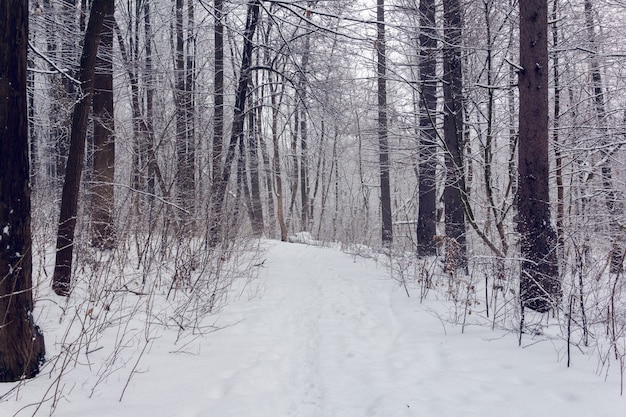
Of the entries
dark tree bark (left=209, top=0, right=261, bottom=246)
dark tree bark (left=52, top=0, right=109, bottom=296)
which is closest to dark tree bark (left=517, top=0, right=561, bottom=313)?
dark tree bark (left=209, top=0, right=261, bottom=246)

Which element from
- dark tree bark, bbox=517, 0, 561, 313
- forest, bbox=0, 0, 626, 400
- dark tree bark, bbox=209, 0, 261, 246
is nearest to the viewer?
forest, bbox=0, 0, 626, 400

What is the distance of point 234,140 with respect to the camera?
10.2m

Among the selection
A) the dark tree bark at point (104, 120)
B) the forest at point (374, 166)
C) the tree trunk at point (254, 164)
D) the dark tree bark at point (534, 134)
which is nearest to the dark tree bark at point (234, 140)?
the forest at point (374, 166)

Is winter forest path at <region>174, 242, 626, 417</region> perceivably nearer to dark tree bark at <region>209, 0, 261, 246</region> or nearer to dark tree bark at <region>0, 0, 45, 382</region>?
dark tree bark at <region>0, 0, 45, 382</region>

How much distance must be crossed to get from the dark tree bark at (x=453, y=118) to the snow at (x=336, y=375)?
3.08 metres

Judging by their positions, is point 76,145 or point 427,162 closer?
point 76,145

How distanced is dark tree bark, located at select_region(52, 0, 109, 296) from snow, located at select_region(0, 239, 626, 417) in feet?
3.89

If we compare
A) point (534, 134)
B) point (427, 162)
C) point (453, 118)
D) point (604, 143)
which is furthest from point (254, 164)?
point (534, 134)

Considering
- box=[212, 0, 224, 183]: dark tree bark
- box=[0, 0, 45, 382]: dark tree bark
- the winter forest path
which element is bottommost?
the winter forest path

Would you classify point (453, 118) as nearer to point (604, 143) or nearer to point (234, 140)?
point (604, 143)

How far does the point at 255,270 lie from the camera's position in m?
8.99

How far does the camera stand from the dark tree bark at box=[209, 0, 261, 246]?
737 centimetres

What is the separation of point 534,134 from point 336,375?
12.9 ft

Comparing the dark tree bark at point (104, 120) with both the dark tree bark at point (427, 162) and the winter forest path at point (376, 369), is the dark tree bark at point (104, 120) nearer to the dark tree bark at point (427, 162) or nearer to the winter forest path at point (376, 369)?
the winter forest path at point (376, 369)
